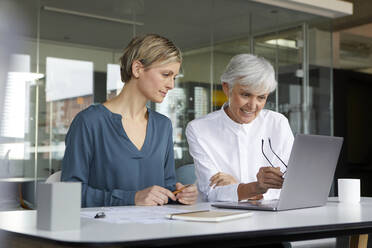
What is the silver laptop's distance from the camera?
188cm

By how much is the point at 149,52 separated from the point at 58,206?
1068mm

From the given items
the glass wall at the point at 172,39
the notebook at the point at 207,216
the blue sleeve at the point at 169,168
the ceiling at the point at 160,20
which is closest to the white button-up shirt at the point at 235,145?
the blue sleeve at the point at 169,168

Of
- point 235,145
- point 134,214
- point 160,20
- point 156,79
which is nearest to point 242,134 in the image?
point 235,145

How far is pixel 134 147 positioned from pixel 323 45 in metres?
5.48

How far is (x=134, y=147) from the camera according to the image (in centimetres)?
224

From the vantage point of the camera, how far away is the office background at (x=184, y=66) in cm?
502

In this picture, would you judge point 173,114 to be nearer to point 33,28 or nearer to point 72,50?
point 72,50

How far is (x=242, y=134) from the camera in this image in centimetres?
276

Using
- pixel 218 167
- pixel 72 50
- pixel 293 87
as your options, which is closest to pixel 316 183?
pixel 218 167

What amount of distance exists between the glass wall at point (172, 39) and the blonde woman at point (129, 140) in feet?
9.50

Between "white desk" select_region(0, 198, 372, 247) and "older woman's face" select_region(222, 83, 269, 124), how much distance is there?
3.14 ft

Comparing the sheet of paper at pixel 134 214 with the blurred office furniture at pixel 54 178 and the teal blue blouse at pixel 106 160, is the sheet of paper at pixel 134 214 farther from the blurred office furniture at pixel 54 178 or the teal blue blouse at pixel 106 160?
the blurred office furniture at pixel 54 178

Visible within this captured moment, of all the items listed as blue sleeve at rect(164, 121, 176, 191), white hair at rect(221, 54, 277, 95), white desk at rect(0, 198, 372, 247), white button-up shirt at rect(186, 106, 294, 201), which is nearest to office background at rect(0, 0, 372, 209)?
white button-up shirt at rect(186, 106, 294, 201)

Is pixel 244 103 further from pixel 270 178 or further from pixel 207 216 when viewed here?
pixel 207 216
